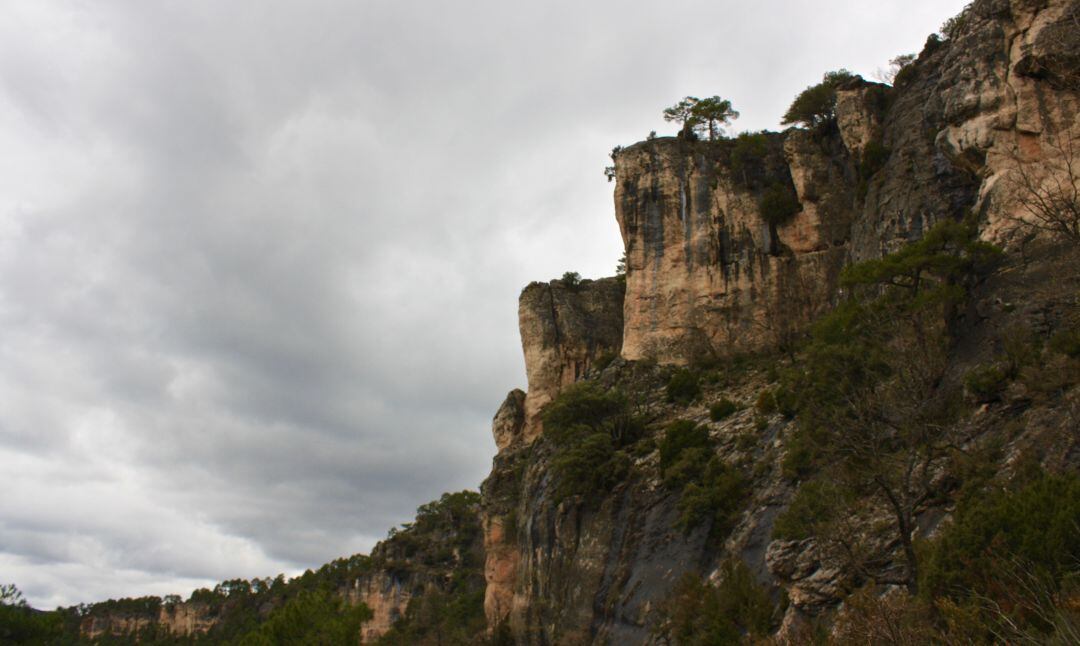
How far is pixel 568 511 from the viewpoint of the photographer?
123 feet

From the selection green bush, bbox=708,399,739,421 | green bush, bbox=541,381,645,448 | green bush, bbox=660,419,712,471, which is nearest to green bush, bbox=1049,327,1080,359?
green bush, bbox=660,419,712,471

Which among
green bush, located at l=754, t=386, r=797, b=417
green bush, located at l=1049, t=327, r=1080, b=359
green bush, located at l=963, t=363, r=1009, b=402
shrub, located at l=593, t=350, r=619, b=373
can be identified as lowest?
green bush, located at l=963, t=363, r=1009, b=402

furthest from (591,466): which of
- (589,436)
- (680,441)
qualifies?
(680,441)

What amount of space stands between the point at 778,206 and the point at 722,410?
14.4 metres

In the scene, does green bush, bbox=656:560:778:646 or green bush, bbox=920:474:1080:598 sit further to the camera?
green bush, bbox=656:560:778:646

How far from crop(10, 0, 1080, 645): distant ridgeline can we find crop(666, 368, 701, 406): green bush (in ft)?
0.42

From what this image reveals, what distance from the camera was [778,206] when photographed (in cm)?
4453

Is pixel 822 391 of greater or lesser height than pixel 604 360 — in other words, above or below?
below

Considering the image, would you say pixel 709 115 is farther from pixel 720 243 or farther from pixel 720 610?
pixel 720 610

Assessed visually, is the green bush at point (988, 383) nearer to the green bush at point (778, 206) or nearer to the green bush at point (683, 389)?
the green bush at point (683, 389)

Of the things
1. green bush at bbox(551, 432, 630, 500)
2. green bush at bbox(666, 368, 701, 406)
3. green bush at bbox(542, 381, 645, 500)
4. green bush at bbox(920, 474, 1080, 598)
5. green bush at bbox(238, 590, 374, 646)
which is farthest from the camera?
green bush at bbox(666, 368, 701, 406)

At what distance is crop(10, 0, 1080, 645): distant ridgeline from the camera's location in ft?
54.2

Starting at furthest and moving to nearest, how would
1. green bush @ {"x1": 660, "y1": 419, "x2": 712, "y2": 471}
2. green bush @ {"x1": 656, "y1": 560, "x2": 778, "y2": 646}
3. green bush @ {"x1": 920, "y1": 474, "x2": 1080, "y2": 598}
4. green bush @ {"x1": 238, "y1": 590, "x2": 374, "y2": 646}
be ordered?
green bush @ {"x1": 238, "y1": 590, "x2": 374, "y2": 646} < green bush @ {"x1": 660, "y1": 419, "x2": 712, "y2": 471} < green bush @ {"x1": 656, "y1": 560, "x2": 778, "y2": 646} < green bush @ {"x1": 920, "y1": 474, "x2": 1080, "y2": 598}

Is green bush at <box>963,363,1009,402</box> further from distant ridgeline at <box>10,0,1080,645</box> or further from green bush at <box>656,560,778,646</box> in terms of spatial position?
green bush at <box>656,560,778,646</box>
